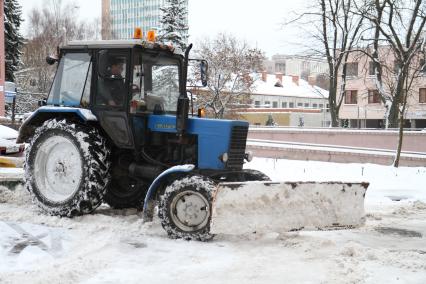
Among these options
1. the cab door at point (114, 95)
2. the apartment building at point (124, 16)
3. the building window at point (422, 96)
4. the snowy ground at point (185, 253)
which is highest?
the apartment building at point (124, 16)

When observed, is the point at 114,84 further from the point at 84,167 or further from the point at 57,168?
the point at 57,168

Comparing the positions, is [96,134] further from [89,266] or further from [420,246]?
[420,246]

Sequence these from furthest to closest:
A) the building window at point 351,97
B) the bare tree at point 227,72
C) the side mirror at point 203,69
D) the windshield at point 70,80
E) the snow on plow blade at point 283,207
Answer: the building window at point 351,97 < the bare tree at point 227,72 < the windshield at point 70,80 < the side mirror at point 203,69 < the snow on plow blade at point 283,207

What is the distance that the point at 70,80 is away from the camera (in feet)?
26.6

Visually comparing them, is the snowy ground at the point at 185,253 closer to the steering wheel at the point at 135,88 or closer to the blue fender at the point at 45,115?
the blue fender at the point at 45,115

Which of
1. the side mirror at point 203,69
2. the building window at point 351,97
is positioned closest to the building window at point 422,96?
the building window at point 351,97

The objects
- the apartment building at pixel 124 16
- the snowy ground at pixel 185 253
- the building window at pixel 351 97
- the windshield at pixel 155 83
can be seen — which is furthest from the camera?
the building window at pixel 351 97

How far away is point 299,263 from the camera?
5.83 m

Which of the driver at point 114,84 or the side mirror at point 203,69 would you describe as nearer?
the driver at point 114,84

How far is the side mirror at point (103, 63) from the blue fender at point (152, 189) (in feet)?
5.53

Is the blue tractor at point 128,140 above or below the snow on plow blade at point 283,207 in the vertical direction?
above

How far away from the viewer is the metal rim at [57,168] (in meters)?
7.90

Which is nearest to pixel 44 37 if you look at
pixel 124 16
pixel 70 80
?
pixel 124 16

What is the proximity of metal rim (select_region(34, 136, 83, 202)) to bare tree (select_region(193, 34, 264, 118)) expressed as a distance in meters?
26.2
